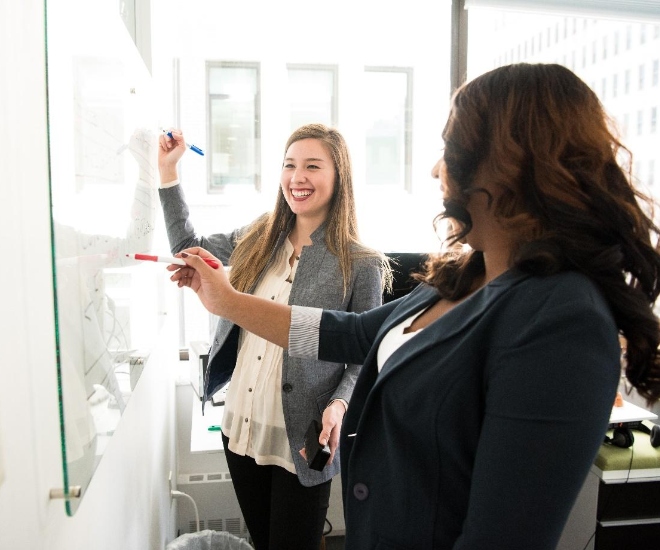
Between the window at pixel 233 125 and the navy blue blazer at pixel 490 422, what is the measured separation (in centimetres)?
209

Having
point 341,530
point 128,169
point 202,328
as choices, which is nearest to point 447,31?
point 202,328

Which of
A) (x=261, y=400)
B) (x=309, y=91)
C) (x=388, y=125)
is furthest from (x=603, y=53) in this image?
(x=261, y=400)

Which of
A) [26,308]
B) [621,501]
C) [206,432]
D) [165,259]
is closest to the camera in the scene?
[26,308]

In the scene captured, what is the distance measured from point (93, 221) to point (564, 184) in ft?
2.19

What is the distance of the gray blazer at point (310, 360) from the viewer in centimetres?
145

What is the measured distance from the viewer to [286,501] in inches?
57.1

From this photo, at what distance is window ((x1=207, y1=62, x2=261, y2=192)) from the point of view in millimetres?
2707

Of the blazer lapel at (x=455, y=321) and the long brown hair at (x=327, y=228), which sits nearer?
the blazer lapel at (x=455, y=321)

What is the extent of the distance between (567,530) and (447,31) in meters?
2.42

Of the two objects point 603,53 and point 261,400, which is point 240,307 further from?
point 603,53

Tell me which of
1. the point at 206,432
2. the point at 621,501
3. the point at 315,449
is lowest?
the point at 621,501

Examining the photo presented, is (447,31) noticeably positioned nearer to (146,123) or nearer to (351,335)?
(146,123)

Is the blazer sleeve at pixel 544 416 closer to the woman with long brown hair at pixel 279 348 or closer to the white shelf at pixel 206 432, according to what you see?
the woman with long brown hair at pixel 279 348

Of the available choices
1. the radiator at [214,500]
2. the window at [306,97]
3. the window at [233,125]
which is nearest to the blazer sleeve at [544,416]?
the radiator at [214,500]
